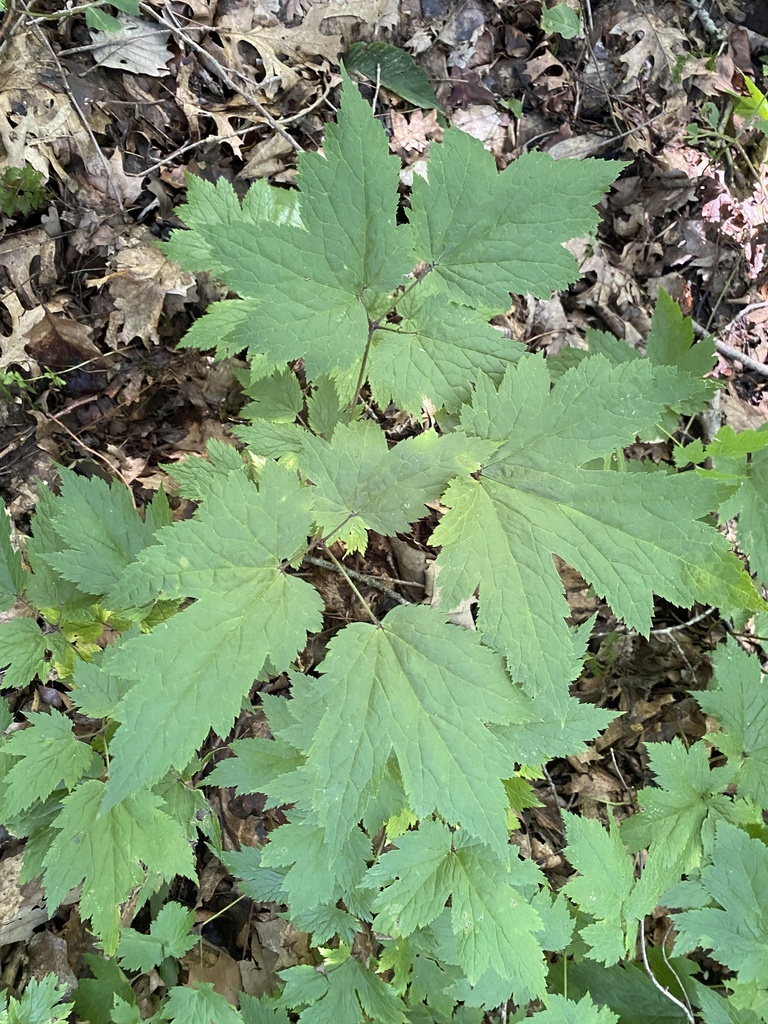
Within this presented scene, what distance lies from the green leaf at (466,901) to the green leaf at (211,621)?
→ 0.85 m

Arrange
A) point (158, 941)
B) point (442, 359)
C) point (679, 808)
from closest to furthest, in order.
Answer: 1. point (442, 359)
2. point (158, 941)
3. point (679, 808)

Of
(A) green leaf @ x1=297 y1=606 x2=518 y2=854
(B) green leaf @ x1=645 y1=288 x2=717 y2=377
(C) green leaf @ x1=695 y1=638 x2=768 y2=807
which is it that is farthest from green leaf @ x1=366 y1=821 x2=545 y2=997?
(B) green leaf @ x1=645 y1=288 x2=717 y2=377

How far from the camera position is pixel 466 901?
1.93m

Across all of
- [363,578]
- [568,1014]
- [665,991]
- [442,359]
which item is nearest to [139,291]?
[363,578]

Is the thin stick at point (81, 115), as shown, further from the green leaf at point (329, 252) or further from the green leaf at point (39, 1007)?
the green leaf at point (39, 1007)

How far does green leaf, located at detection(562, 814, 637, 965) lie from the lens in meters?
2.24

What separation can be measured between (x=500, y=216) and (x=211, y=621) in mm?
1239

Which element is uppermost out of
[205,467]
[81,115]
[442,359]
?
[81,115]

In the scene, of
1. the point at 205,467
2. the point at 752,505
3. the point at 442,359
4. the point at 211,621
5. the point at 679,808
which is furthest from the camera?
the point at 752,505

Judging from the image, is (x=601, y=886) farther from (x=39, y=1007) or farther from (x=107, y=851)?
(x=39, y=1007)

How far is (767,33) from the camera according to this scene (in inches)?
179

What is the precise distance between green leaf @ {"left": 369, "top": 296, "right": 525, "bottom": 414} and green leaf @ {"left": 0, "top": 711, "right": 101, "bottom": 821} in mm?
1347

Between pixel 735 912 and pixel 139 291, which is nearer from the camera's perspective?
pixel 735 912

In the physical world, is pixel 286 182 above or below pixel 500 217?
below
